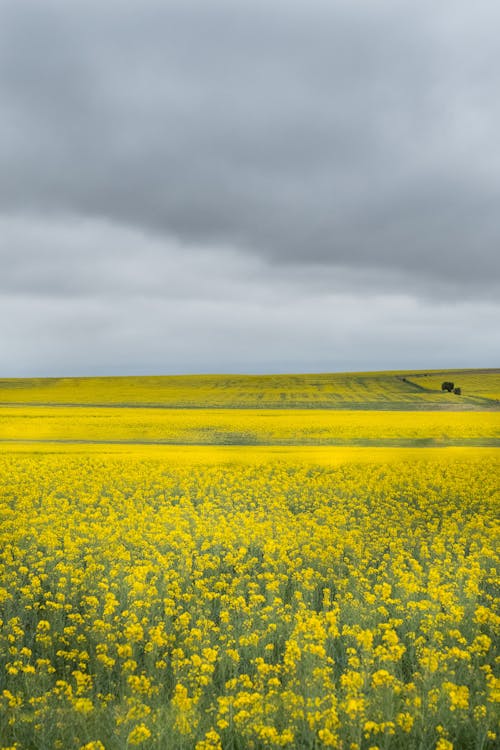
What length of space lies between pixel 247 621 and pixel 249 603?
1.05m

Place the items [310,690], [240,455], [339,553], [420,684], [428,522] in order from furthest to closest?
[240,455], [428,522], [339,553], [420,684], [310,690]

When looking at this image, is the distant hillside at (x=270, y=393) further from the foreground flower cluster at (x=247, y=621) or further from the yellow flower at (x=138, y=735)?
the yellow flower at (x=138, y=735)

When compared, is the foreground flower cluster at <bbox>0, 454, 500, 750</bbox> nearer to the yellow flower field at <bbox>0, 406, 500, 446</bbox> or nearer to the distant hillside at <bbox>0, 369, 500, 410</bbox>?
the yellow flower field at <bbox>0, 406, 500, 446</bbox>

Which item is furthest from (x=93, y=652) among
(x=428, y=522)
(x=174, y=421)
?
(x=174, y=421)

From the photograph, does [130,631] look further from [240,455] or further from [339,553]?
[240,455]

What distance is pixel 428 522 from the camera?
1280cm

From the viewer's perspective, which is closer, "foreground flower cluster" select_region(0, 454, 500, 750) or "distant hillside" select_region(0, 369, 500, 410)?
"foreground flower cluster" select_region(0, 454, 500, 750)

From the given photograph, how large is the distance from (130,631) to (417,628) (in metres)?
3.83

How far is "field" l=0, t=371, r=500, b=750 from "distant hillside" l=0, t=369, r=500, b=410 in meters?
37.3

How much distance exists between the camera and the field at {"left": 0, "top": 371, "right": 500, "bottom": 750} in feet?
17.2

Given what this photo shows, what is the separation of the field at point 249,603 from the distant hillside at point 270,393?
37279 mm

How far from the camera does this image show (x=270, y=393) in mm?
71812

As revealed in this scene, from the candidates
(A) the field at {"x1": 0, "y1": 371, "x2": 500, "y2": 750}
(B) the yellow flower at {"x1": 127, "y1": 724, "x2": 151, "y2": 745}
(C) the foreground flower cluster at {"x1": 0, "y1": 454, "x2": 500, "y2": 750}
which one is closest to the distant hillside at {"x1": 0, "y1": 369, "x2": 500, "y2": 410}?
(A) the field at {"x1": 0, "y1": 371, "x2": 500, "y2": 750}

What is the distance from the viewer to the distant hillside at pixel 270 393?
5862cm
